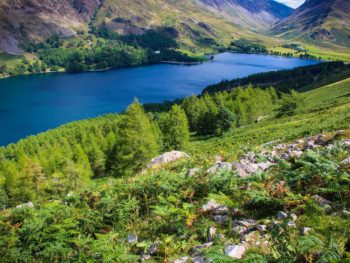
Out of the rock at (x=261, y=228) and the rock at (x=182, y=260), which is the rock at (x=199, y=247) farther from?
the rock at (x=261, y=228)

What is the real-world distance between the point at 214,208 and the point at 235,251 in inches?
131

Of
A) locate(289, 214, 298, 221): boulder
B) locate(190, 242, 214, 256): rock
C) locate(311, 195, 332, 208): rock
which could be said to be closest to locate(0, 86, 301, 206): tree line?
locate(190, 242, 214, 256): rock

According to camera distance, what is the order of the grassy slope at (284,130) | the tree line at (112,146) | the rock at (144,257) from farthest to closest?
the tree line at (112,146) < the grassy slope at (284,130) < the rock at (144,257)

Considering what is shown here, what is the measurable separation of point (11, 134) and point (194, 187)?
12756cm

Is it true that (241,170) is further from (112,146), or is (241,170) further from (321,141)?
(112,146)

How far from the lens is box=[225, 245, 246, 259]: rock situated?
654 centimetres

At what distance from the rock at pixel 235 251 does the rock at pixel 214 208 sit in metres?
2.74

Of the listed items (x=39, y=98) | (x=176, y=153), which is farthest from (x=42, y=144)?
(x=39, y=98)

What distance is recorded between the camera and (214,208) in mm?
9961

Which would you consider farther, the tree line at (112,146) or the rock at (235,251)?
the tree line at (112,146)

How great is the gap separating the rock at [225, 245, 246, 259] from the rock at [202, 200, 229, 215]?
2742mm

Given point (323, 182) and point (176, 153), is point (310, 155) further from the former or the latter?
point (176, 153)

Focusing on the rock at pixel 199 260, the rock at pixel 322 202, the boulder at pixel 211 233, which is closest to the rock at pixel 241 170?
the rock at pixel 322 202

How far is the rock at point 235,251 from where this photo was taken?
21.4 feet
